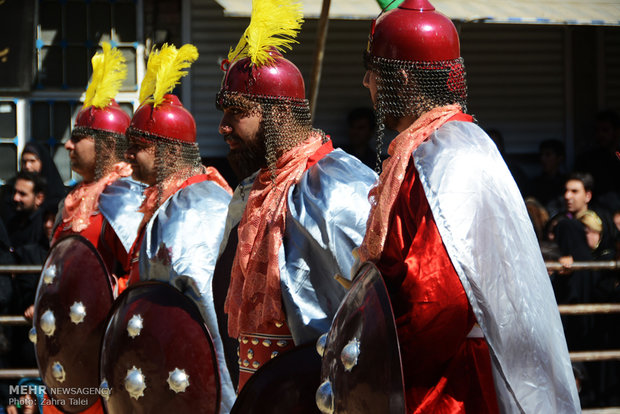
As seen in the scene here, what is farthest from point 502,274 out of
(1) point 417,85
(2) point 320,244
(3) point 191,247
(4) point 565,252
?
(4) point 565,252

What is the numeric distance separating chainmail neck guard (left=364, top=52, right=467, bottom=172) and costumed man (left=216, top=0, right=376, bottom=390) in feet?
1.69

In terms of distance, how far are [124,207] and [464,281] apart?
2999 mm

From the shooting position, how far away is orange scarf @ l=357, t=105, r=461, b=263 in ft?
7.38

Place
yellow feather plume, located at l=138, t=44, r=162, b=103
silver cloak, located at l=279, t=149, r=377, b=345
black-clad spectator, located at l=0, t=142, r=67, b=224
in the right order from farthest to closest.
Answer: black-clad spectator, located at l=0, t=142, r=67, b=224, yellow feather plume, located at l=138, t=44, r=162, b=103, silver cloak, located at l=279, t=149, r=377, b=345

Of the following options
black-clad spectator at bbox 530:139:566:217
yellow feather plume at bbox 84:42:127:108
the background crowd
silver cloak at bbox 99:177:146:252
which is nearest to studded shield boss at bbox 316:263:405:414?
silver cloak at bbox 99:177:146:252

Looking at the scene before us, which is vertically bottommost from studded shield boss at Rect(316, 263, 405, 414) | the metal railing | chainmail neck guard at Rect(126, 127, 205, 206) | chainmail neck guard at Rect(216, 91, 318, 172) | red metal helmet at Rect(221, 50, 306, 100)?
the metal railing

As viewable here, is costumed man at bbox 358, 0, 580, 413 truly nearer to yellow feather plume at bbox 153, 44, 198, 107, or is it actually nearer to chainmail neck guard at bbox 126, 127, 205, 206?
chainmail neck guard at bbox 126, 127, 205, 206

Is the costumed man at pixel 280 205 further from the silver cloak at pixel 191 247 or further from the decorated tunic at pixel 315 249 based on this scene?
the silver cloak at pixel 191 247

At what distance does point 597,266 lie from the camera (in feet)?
16.6

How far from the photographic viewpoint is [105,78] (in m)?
5.23

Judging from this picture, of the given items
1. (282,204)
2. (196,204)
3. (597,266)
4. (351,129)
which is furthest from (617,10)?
(282,204)

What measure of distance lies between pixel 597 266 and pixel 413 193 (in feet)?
10.4

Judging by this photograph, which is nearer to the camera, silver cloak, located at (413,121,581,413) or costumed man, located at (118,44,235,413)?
silver cloak, located at (413,121,581,413)

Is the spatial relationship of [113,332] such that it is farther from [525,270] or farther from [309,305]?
[525,270]
